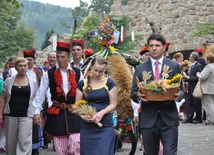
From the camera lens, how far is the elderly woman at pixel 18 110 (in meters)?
8.45

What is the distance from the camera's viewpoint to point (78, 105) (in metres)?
6.78

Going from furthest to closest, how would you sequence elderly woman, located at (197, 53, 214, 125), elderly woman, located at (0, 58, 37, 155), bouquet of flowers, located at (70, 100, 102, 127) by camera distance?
elderly woman, located at (197, 53, 214, 125)
elderly woman, located at (0, 58, 37, 155)
bouquet of flowers, located at (70, 100, 102, 127)

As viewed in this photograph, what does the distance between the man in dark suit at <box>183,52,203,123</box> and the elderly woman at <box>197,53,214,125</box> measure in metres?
0.27

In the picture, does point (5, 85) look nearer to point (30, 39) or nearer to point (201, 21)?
point (201, 21)

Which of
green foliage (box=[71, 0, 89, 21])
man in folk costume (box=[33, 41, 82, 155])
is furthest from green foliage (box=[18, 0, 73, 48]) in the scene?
man in folk costume (box=[33, 41, 82, 155])

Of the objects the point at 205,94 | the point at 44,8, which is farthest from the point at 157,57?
the point at 44,8

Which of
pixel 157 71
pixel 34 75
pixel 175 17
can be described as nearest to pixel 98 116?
pixel 157 71

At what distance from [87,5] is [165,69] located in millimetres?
46850

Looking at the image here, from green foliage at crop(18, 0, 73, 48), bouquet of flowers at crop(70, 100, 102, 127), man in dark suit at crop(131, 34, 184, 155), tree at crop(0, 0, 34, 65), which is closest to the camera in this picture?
man in dark suit at crop(131, 34, 184, 155)

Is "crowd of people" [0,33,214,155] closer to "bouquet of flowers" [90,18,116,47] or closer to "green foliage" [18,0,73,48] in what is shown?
"bouquet of flowers" [90,18,116,47]

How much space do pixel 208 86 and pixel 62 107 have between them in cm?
735

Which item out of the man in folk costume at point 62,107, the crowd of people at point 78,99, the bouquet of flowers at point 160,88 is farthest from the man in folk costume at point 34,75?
the bouquet of flowers at point 160,88

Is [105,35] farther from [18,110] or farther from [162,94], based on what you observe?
[162,94]

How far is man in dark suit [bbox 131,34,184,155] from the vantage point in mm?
6215
